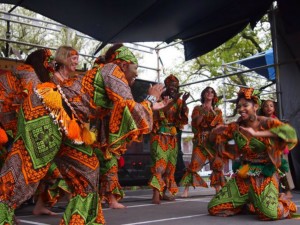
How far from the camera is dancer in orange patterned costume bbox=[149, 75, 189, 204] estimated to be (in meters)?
5.35

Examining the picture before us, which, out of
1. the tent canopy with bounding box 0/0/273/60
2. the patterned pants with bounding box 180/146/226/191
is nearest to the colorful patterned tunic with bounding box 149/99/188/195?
the patterned pants with bounding box 180/146/226/191

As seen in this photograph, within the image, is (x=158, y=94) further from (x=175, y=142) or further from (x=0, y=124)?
(x=175, y=142)

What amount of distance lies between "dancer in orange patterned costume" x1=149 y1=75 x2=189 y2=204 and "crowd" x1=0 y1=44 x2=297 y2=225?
56cm

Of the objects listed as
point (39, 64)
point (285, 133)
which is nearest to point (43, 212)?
point (39, 64)

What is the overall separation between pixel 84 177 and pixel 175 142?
3052mm

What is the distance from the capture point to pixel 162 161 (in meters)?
5.42

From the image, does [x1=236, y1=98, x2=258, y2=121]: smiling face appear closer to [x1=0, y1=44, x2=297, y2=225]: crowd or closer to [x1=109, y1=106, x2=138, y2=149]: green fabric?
[x1=0, y1=44, x2=297, y2=225]: crowd

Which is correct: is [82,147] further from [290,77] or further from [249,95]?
[290,77]

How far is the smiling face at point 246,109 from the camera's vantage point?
3.89 m

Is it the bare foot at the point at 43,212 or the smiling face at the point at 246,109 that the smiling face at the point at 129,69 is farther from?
the bare foot at the point at 43,212

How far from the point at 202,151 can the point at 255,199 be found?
2232mm

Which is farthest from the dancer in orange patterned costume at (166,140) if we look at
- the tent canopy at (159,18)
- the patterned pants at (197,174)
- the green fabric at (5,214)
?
the green fabric at (5,214)

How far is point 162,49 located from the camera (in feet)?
24.4

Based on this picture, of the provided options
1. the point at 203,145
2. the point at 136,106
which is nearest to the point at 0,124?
the point at 136,106
